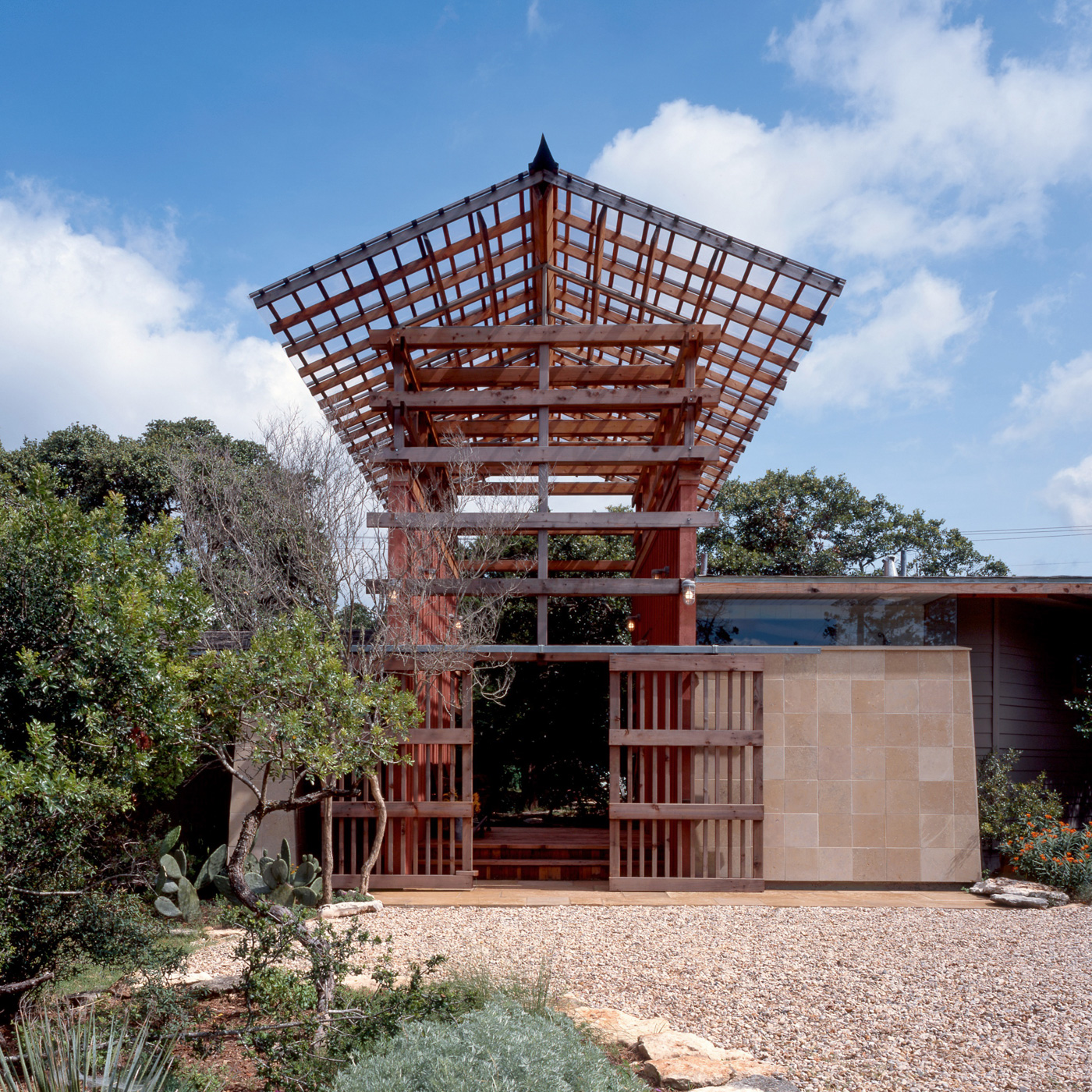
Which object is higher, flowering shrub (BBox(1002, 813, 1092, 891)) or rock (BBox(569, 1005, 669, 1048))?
rock (BBox(569, 1005, 669, 1048))

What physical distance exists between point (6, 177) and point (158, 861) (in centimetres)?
875

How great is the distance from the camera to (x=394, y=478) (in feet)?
34.4

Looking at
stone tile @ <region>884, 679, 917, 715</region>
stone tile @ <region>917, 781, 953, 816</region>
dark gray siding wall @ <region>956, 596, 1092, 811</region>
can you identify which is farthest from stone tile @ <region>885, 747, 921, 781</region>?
dark gray siding wall @ <region>956, 596, 1092, 811</region>

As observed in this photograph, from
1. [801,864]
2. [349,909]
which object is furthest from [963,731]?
[349,909]

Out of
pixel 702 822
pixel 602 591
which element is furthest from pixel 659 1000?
pixel 602 591

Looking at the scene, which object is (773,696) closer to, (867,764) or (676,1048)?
(867,764)

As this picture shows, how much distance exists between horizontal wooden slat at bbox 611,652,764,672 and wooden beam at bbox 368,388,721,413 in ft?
10.5

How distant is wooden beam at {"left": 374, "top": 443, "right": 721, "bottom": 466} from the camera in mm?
10242

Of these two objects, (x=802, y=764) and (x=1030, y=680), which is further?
(x=1030, y=680)

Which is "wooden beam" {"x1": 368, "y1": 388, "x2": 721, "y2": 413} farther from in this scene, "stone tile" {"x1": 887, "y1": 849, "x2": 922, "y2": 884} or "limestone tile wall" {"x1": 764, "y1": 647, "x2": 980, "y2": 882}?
"stone tile" {"x1": 887, "y1": 849, "x2": 922, "y2": 884}

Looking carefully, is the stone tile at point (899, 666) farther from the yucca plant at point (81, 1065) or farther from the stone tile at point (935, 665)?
the yucca plant at point (81, 1065)

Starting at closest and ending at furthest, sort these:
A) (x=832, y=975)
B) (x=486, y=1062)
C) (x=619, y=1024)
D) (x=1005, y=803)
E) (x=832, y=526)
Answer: (x=486, y=1062)
(x=619, y=1024)
(x=832, y=975)
(x=1005, y=803)
(x=832, y=526)

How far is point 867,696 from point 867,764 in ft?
2.61

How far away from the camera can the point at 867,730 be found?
9.91m
